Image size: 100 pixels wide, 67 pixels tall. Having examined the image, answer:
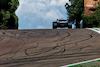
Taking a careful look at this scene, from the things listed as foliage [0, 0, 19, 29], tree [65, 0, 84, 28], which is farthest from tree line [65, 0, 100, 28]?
foliage [0, 0, 19, 29]

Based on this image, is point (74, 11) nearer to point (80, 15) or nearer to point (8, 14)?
point (80, 15)

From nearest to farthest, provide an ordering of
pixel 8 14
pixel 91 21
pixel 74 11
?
pixel 8 14
pixel 91 21
pixel 74 11

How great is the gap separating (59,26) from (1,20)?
11.8m

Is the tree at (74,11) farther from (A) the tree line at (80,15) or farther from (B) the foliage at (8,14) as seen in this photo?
(B) the foliage at (8,14)

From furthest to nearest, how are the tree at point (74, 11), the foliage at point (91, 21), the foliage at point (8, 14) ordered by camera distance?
the tree at point (74, 11) < the foliage at point (91, 21) < the foliage at point (8, 14)

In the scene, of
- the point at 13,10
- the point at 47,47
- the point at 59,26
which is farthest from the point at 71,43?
the point at 13,10

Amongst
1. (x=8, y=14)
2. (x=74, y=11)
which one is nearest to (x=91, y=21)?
(x=74, y=11)

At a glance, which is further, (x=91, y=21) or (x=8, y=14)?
(x=91, y=21)

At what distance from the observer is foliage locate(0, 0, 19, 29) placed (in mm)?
33344

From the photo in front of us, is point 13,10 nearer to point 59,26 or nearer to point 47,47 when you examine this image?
point 59,26

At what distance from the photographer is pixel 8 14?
110 feet

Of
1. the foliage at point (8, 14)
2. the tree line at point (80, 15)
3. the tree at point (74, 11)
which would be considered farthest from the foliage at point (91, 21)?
the foliage at point (8, 14)

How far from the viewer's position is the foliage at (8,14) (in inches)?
1313

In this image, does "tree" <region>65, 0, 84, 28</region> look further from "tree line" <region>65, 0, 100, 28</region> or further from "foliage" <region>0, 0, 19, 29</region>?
"foliage" <region>0, 0, 19, 29</region>
